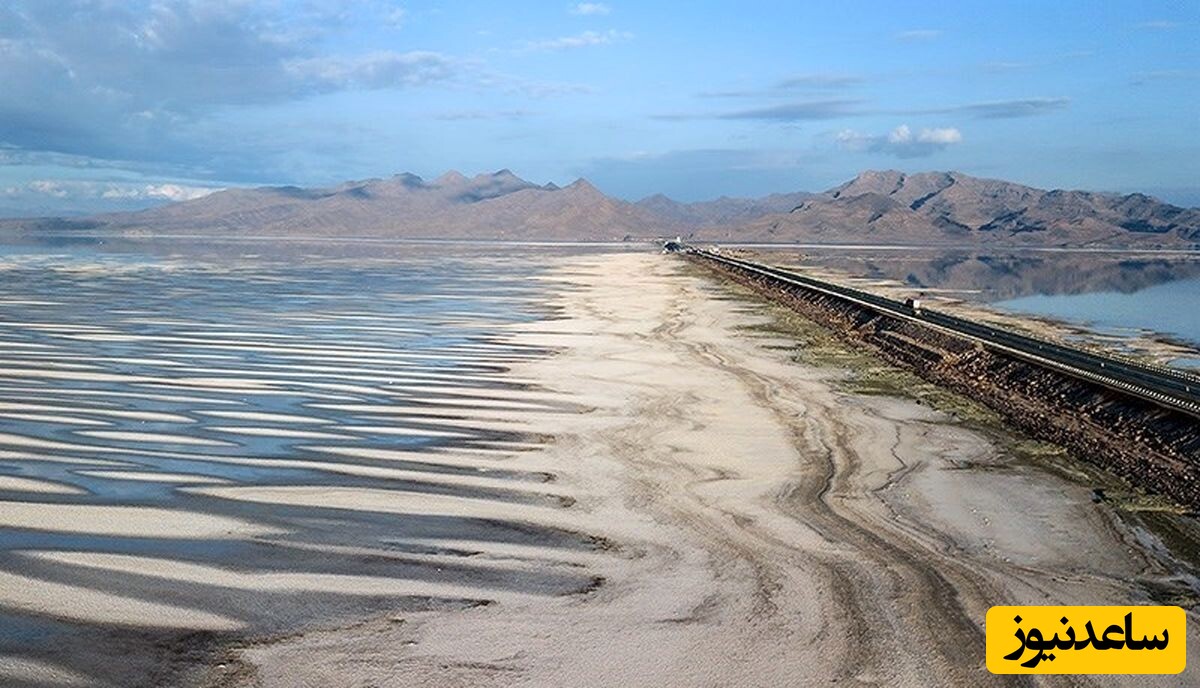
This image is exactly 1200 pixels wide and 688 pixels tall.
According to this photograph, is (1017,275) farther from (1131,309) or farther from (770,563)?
(770,563)

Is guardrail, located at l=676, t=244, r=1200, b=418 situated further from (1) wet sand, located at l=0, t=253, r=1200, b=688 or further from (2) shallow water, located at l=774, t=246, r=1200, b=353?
(2) shallow water, located at l=774, t=246, r=1200, b=353

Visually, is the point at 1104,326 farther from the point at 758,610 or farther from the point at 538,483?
the point at 758,610

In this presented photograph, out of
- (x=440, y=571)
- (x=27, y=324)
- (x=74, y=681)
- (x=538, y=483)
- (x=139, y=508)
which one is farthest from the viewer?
(x=27, y=324)

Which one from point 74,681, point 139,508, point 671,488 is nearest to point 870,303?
point 671,488

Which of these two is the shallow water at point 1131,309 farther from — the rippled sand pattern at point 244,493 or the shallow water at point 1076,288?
the rippled sand pattern at point 244,493

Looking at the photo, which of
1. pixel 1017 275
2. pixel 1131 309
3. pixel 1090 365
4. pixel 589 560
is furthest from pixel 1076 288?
pixel 589 560

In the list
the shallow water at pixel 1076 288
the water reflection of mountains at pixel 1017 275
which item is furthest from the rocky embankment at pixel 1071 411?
the water reflection of mountains at pixel 1017 275
